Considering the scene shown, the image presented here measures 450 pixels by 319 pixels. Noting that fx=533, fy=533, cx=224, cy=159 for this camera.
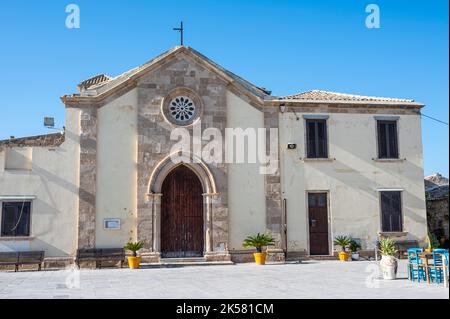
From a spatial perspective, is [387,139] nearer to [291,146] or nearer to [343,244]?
[291,146]

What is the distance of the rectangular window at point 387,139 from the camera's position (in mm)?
20750

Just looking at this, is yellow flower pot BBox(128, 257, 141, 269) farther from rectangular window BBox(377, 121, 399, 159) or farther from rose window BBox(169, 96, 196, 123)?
rectangular window BBox(377, 121, 399, 159)

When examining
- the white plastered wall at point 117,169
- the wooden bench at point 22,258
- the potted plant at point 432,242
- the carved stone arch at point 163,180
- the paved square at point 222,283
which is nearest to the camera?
the paved square at point 222,283

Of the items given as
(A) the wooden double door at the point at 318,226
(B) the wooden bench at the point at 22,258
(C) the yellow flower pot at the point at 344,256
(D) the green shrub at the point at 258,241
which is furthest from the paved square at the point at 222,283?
(A) the wooden double door at the point at 318,226

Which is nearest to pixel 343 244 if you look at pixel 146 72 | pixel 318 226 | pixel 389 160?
pixel 318 226

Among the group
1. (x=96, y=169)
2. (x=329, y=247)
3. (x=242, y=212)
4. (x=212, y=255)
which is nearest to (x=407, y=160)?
Result: (x=329, y=247)

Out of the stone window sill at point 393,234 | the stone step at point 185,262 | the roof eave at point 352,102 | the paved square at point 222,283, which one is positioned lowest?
the paved square at point 222,283

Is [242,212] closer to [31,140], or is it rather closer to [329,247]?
[329,247]

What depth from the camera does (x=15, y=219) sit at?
58.6 ft

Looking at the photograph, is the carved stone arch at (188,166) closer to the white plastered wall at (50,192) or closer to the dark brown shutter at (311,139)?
the white plastered wall at (50,192)

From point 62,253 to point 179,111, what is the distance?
6376 millimetres

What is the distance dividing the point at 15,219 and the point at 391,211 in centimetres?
1363

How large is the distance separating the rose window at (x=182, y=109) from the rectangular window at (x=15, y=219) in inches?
236

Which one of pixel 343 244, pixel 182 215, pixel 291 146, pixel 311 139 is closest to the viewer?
pixel 182 215
